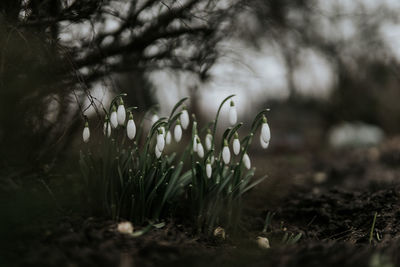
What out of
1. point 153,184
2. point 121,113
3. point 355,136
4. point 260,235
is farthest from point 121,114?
point 355,136

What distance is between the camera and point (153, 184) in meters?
2.23

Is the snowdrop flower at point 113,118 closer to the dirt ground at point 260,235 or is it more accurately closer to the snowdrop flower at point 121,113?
the snowdrop flower at point 121,113

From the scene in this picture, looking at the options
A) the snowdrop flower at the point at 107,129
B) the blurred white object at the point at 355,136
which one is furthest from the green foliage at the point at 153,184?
the blurred white object at the point at 355,136

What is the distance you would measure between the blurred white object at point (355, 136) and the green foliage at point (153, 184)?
8.29 meters

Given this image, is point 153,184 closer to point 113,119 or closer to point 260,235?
point 113,119

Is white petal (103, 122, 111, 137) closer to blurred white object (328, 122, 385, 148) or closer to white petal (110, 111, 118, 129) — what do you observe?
white petal (110, 111, 118, 129)

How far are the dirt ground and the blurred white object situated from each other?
22.8 ft

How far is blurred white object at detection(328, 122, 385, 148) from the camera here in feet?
32.8

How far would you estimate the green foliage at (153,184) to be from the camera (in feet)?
6.89

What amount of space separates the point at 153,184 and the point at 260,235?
0.79m

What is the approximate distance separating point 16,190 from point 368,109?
11775mm

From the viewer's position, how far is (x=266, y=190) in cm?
347

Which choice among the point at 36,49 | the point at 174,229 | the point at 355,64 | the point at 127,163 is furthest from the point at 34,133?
the point at 355,64

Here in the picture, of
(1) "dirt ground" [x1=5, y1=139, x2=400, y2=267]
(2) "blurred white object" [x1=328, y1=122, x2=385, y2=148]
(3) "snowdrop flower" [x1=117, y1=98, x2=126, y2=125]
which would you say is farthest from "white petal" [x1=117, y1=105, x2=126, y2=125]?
(2) "blurred white object" [x1=328, y1=122, x2=385, y2=148]
